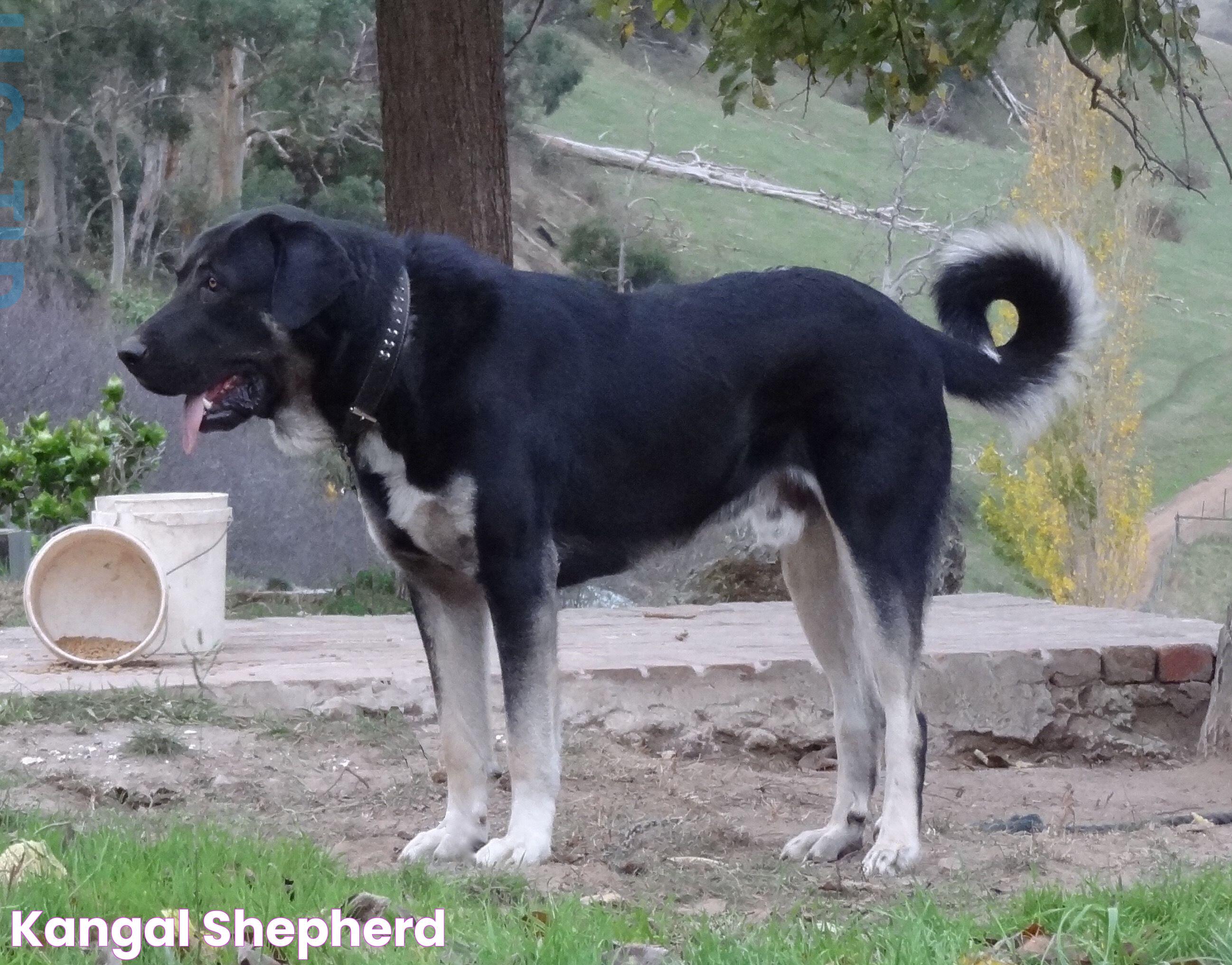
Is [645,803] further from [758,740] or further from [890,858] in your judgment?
[758,740]

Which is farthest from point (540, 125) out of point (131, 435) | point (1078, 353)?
point (1078, 353)

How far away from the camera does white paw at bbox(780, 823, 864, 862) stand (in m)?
3.78

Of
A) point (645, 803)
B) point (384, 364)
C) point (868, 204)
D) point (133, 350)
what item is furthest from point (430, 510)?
point (868, 204)

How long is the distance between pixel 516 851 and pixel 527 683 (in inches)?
16.8

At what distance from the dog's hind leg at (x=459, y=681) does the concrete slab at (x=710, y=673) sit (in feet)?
4.01

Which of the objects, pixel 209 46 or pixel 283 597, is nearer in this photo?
pixel 283 597

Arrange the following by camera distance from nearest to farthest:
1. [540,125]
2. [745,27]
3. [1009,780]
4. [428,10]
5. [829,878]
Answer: [829,878] → [1009,780] → [745,27] → [428,10] → [540,125]

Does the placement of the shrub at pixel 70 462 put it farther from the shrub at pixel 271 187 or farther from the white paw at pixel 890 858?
the shrub at pixel 271 187

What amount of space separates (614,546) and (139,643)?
2782 mm

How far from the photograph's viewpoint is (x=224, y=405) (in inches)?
143

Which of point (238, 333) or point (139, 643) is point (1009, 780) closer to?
point (238, 333)

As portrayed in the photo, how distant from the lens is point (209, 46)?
63.2 ft

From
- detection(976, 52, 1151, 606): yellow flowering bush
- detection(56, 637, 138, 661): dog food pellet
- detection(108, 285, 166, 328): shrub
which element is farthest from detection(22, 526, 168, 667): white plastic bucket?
detection(108, 285, 166, 328): shrub

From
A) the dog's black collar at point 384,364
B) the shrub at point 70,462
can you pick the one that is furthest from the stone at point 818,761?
the shrub at point 70,462
